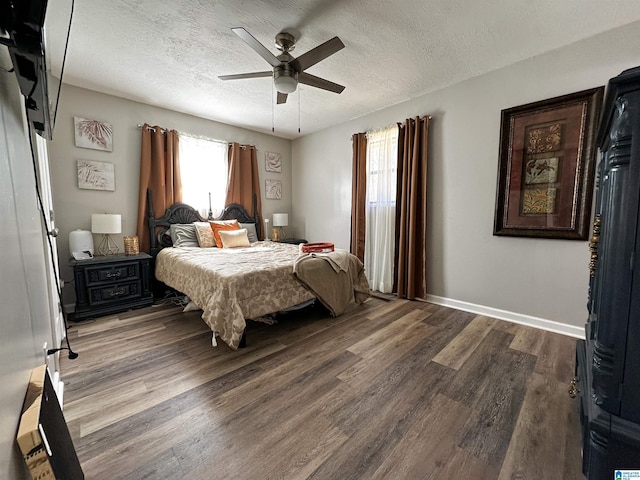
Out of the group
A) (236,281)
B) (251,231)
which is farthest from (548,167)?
(251,231)

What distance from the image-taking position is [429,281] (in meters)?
3.38

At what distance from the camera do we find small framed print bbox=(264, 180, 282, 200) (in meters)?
4.85

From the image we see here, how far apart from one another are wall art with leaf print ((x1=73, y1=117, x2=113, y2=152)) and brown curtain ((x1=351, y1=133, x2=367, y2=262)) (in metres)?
3.24

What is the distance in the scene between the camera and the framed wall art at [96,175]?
3062 mm

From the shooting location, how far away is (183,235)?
360 centimetres

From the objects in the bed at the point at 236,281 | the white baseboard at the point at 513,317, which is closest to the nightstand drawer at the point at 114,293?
the bed at the point at 236,281

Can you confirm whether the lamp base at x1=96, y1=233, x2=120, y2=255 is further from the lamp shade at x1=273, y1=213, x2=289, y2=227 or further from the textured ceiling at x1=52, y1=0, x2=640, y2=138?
the lamp shade at x1=273, y1=213, x2=289, y2=227

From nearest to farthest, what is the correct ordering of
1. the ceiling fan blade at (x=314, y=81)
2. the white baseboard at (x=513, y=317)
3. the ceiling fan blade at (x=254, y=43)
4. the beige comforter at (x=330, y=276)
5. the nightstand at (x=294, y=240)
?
the ceiling fan blade at (x=254, y=43) → the ceiling fan blade at (x=314, y=81) → the white baseboard at (x=513, y=317) → the beige comforter at (x=330, y=276) → the nightstand at (x=294, y=240)

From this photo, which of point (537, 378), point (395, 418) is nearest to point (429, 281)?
point (537, 378)

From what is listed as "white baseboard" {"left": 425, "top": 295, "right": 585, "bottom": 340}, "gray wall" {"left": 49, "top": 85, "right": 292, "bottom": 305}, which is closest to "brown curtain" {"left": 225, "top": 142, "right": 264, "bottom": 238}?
"gray wall" {"left": 49, "top": 85, "right": 292, "bottom": 305}

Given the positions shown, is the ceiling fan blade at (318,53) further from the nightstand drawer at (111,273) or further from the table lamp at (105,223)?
the nightstand drawer at (111,273)

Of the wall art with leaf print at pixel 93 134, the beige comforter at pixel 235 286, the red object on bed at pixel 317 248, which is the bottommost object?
the beige comforter at pixel 235 286

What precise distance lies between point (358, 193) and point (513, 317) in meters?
2.44

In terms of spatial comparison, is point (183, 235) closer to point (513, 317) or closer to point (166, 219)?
point (166, 219)
